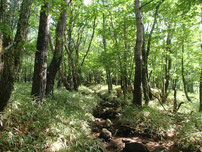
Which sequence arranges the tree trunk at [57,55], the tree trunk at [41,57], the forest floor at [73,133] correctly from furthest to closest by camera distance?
the tree trunk at [57,55], the tree trunk at [41,57], the forest floor at [73,133]

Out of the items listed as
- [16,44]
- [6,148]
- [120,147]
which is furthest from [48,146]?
[16,44]

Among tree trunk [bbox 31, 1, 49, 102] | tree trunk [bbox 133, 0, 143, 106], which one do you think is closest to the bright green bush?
tree trunk [bbox 133, 0, 143, 106]

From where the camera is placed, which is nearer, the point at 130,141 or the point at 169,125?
the point at 130,141

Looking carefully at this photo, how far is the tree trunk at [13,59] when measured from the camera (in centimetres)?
317

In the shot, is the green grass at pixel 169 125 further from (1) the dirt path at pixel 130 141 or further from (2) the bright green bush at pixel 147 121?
(1) the dirt path at pixel 130 141

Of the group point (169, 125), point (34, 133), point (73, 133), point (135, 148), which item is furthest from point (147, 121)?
point (34, 133)

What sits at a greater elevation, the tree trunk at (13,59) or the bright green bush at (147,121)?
the tree trunk at (13,59)

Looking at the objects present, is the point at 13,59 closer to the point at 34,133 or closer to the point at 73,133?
the point at 34,133

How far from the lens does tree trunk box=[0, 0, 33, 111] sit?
3.17 metres

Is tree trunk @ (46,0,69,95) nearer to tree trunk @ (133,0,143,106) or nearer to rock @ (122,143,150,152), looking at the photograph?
tree trunk @ (133,0,143,106)

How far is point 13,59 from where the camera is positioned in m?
3.22

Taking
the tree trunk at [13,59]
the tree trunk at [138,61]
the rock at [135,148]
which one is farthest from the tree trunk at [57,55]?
the rock at [135,148]

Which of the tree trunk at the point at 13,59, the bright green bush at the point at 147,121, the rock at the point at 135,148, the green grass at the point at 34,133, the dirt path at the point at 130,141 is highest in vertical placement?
the tree trunk at the point at 13,59

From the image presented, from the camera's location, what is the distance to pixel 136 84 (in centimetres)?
736
